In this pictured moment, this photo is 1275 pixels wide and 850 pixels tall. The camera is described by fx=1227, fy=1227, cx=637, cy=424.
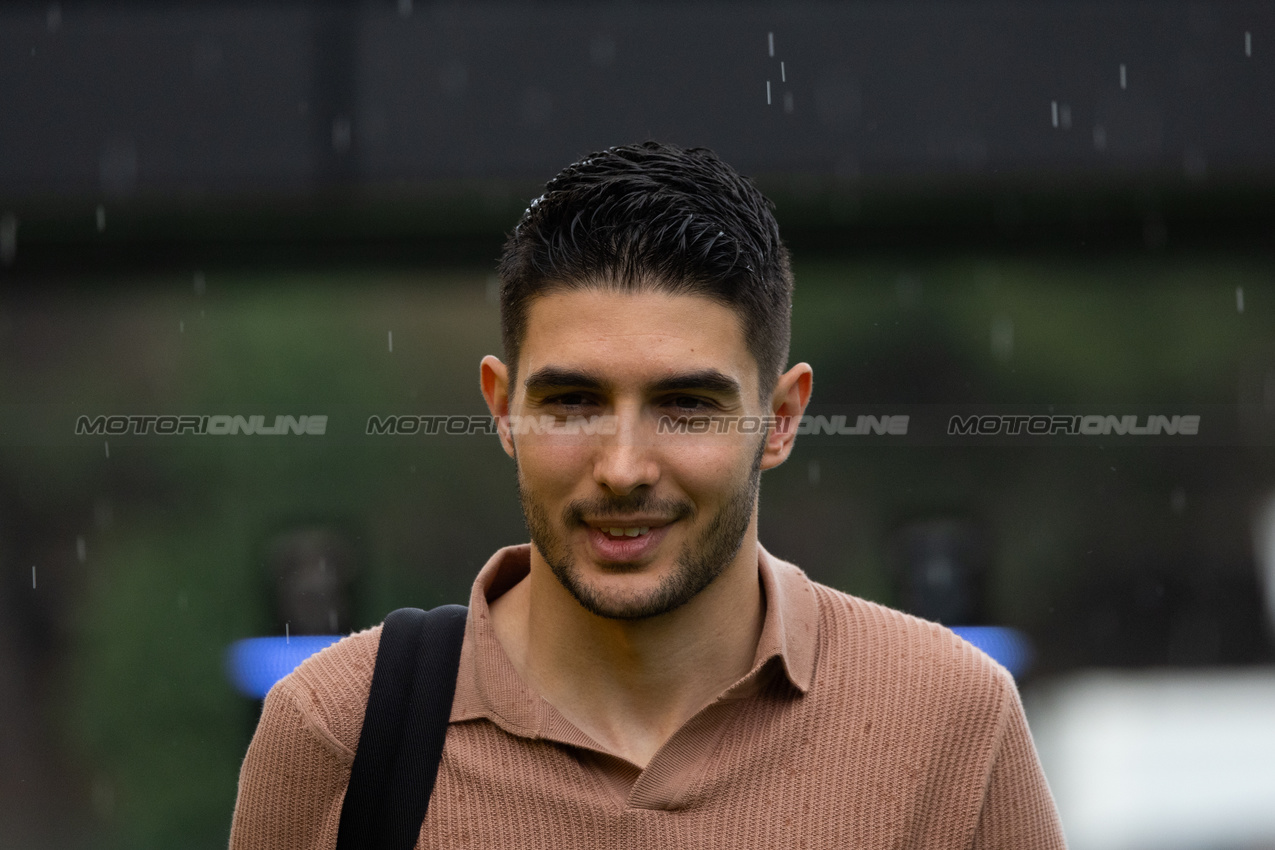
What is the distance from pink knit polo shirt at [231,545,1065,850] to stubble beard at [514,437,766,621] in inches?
8.3

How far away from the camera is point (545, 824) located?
2.15 m

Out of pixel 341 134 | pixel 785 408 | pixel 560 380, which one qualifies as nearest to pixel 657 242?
pixel 560 380

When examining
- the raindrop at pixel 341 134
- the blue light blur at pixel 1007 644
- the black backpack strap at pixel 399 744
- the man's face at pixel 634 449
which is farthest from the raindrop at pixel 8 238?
the blue light blur at pixel 1007 644

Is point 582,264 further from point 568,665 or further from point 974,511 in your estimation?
point 974,511

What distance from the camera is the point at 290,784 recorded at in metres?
2.26

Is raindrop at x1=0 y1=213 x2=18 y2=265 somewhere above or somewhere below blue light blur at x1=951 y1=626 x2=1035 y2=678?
above

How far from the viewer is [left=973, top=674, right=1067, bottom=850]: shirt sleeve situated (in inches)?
89.6

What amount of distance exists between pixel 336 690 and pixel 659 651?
602mm

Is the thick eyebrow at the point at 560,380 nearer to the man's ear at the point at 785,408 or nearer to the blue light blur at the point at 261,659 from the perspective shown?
the man's ear at the point at 785,408

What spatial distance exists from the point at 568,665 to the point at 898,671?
630 mm

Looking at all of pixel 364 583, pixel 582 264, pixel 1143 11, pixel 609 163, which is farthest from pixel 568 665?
pixel 1143 11

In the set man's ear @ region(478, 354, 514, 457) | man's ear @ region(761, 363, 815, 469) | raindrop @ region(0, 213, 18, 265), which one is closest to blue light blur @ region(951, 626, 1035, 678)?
man's ear @ region(761, 363, 815, 469)

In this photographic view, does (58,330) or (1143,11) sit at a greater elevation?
(1143,11)

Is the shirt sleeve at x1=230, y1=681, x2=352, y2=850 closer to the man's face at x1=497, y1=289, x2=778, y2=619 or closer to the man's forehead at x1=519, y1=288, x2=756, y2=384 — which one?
the man's face at x1=497, y1=289, x2=778, y2=619
